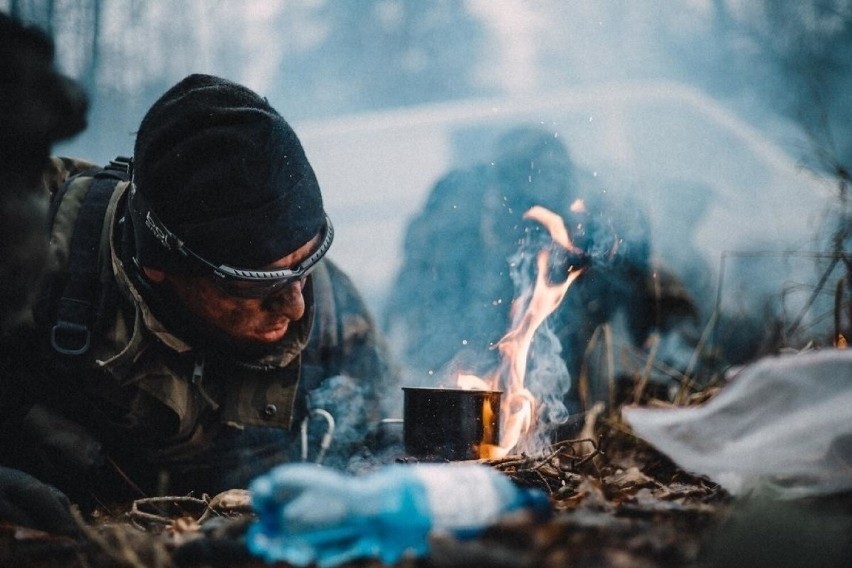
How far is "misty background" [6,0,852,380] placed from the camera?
5398mm

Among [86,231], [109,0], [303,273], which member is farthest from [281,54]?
[303,273]

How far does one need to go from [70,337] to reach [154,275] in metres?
0.45

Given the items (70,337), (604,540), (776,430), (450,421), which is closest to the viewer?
(604,540)

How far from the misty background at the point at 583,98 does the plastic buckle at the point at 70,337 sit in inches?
112

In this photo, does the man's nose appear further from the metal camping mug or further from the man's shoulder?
the man's shoulder

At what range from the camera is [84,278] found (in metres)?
3.08

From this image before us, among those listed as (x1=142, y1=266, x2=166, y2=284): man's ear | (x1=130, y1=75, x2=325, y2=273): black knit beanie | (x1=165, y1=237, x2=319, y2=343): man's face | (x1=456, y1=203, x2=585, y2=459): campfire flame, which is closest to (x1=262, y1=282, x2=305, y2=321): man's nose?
(x1=165, y1=237, x2=319, y2=343): man's face

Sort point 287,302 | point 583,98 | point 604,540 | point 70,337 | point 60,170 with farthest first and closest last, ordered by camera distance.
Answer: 1. point 583,98
2. point 60,170
3. point 287,302
4. point 70,337
5. point 604,540

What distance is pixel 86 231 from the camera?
322cm

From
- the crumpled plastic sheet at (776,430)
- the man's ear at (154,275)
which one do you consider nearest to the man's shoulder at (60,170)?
the man's ear at (154,275)

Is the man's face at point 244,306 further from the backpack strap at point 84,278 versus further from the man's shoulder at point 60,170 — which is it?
the man's shoulder at point 60,170

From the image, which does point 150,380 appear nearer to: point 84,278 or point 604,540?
point 84,278

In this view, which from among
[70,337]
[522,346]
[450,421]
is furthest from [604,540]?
[70,337]

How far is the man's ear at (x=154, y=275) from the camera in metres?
3.02
